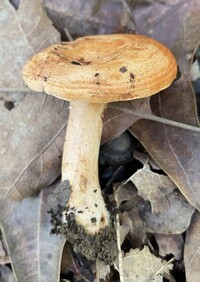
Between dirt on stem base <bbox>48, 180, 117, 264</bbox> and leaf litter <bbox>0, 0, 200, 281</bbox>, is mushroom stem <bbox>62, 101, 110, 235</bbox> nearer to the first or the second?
dirt on stem base <bbox>48, 180, 117, 264</bbox>

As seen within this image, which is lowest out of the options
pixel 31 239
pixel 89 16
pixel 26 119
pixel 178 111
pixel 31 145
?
pixel 31 239

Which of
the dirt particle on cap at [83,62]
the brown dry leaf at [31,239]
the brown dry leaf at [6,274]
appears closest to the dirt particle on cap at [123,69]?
the dirt particle on cap at [83,62]

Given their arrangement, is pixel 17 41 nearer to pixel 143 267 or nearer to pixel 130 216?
pixel 130 216

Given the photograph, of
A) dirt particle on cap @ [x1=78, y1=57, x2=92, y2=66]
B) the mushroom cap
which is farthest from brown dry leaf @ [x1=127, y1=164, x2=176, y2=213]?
dirt particle on cap @ [x1=78, y1=57, x2=92, y2=66]

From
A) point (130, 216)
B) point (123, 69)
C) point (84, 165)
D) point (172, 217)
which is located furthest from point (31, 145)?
point (172, 217)

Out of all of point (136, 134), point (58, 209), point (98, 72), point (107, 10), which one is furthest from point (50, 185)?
point (107, 10)

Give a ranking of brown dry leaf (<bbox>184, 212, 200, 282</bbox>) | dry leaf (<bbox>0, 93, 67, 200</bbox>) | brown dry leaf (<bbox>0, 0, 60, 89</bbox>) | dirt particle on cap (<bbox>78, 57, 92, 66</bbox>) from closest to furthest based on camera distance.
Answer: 1. dirt particle on cap (<bbox>78, 57, 92, 66</bbox>)
2. brown dry leaf (<bbox>184, 212, 200, 282</bbox>)
3. dry leaf (<bbox>0, 93, 67, 200</bbox>)
4. brown dry leaf (<bbox>0, 0, 60, 89</bbox>)
